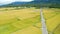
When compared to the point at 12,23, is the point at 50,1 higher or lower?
higher

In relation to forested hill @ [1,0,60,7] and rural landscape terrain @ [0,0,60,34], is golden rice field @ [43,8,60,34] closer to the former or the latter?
rural landscape terrain @ [0,0,60,34]

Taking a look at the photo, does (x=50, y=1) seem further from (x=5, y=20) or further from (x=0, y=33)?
(x=0, y=33)

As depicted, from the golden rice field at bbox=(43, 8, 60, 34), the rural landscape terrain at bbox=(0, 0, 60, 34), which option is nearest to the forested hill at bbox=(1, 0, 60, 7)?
the rural landscape terrain at bbox=(0, 0, 60, 34)

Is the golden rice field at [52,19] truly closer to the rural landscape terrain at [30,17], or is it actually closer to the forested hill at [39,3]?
the rural landscape terrain at [30,17]

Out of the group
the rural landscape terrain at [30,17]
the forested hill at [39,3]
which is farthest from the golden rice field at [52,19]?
the forested hill at [39,3]

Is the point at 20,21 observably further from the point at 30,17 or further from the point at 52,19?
the point at 52,19

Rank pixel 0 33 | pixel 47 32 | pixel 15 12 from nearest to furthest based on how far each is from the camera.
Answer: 1. pixel 0 33
2. pixel 47 32
3. pixel 15 12

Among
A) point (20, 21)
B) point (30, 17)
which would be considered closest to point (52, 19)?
point (30, 17)

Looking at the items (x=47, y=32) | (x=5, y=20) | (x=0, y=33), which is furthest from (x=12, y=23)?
(x=47, y=32)
